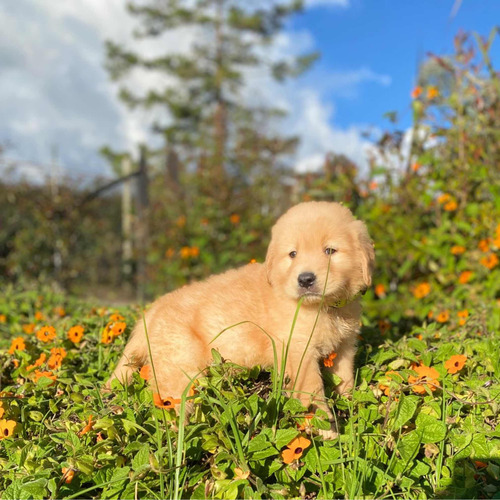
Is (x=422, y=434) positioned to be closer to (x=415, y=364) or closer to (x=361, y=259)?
(x=415, y=364)

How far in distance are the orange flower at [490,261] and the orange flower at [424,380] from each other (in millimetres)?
2368

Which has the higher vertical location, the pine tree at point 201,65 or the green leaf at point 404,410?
the pine tree at point 201,65

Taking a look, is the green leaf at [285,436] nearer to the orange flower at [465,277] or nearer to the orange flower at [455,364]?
the orange flower at [455,364]

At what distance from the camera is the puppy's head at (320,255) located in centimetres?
205

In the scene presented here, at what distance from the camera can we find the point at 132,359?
2.39 m

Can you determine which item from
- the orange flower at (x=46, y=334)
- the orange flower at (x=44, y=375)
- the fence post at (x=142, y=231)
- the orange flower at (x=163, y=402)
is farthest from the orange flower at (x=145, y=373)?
the fence post at (x=142, y=231)

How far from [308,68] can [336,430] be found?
64.5ft

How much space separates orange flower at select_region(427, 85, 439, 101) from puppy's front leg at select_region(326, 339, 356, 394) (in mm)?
3758

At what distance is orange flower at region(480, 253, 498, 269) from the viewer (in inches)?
168

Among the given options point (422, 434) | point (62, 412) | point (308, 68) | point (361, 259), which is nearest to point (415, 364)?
point (422, 434)

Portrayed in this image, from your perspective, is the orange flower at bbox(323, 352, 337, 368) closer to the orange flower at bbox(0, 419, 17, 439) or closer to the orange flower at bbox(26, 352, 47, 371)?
the orange flower at bbox(0, 419, 17, 439)

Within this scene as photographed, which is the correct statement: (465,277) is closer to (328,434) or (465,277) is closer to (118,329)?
(328,434)

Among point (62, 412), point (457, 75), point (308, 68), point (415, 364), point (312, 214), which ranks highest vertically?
point (308, 68)

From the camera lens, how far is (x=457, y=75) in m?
5.15
